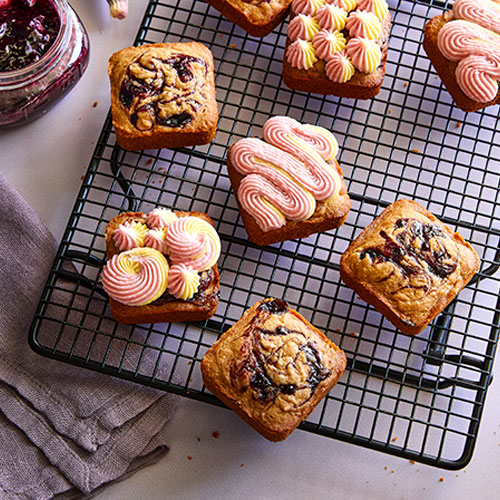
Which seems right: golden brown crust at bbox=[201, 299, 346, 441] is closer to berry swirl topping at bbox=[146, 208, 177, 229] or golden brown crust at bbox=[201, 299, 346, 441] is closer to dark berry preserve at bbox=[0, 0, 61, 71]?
berry swirl topping at bbox=[146, 208, 177, 229]

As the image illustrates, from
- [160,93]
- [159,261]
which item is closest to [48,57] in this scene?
[160,93]

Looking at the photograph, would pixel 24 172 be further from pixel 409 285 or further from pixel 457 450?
pixel 457 450

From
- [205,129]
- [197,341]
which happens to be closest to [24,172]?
[205,129]

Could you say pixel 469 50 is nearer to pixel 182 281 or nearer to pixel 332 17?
pixel 332 17

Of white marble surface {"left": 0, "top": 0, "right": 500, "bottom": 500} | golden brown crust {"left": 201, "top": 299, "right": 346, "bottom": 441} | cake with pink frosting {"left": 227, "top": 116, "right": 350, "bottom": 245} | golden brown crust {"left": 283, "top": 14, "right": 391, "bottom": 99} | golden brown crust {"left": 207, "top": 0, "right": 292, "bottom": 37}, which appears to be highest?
golden brown crust {"left": 207, "top": 0, "right": 292, "bottom": 37}

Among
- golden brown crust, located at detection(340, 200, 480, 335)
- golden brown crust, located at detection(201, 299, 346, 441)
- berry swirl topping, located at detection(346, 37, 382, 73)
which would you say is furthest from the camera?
berry swirl topping, located at detection(346, 37, 382, 73)

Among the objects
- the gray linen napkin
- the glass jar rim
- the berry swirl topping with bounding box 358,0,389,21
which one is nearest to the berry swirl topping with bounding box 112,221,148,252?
the gray linen napkin

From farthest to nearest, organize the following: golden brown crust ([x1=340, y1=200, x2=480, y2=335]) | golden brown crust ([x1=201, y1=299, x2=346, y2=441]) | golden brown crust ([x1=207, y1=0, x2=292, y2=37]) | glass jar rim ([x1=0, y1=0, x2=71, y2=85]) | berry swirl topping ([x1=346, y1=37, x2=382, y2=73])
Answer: golden brown crust ([x1=207, y1=0, x2=292, y2=37]) < berry swirl topping ([x1=346, y1=37, x2=382, y2=73]) < glass jar rim ([x1=0, y1=0, x2=71, y2=85]) < golden brown crust ([x1=340, y1=200, x2=480, y2=335]) < golden brown crust ([x1=201, y1=299, x2=346, y2=441])
